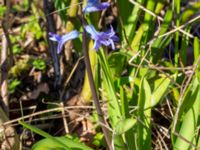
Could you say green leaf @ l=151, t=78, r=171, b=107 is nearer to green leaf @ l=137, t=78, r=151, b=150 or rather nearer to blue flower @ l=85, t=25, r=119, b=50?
green leaf @ l=137, t=78, r=151, b=150

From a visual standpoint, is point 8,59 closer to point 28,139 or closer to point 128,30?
point 28,139

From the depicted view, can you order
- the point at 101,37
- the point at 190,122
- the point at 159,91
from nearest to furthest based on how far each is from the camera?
the point at 101,37, the point at 190,122, the point at 159,91

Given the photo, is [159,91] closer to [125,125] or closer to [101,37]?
[125,125]

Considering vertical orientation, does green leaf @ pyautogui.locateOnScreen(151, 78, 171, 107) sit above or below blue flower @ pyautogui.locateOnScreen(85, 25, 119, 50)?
below

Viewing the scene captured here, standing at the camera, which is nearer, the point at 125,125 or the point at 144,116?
the point at 125,125

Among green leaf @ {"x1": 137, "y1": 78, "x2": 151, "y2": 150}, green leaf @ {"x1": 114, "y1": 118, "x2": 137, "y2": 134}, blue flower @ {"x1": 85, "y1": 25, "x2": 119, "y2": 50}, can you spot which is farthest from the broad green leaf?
blue flower @ {"x1": 85, "y1": 25, "x2": 119, "y2": 50}

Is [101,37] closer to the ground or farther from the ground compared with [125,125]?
farther from the ground

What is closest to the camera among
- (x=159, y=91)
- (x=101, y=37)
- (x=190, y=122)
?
(x=101, y=37)

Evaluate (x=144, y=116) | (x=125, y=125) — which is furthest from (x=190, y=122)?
(x=125, y=125)

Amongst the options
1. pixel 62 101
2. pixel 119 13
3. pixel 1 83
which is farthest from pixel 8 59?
pixel 119 13

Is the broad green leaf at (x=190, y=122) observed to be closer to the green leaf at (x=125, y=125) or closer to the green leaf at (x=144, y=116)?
the green leaf at (x=144, y=116)

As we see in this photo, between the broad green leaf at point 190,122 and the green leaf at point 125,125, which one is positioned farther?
the broad green leaf at point 190,122

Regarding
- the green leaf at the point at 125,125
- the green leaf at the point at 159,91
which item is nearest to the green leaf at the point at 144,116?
the green leaf at the point at 159,91
